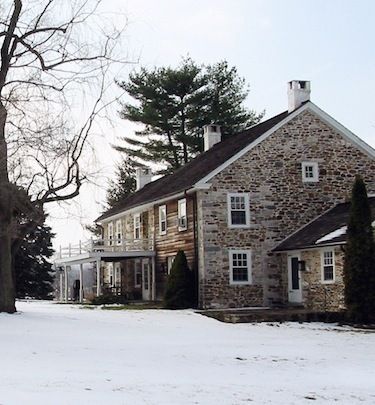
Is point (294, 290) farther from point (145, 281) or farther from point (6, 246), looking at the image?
point (6, 246)

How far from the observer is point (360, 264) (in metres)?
22.0

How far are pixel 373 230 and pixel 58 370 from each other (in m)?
13.7

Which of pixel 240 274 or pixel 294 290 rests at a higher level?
pixel 240 274

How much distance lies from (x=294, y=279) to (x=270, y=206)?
3.12 metres

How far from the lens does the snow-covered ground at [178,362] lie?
10008mm

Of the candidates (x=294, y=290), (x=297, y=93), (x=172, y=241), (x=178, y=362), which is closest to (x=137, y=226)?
(x=172, y=241)

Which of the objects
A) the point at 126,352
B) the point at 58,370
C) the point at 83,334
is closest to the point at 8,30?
the point at 83,334

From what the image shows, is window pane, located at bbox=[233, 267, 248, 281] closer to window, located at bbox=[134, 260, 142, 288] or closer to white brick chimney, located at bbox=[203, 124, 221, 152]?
window, located at bbox=[134, 260, 142, 288]

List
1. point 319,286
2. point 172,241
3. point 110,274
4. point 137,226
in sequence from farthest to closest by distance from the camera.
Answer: point 110,274 → point 137,226 → point 172,241 → point 319,286

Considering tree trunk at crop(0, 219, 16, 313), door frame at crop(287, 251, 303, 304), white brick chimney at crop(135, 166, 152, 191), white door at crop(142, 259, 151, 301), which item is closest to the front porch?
white door at crop(142, 259, 151, 301)

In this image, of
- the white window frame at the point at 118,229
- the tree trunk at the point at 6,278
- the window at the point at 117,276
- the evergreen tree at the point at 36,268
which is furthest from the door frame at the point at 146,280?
the evergreen tree at the point at 36,268

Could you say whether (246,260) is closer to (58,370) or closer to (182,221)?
(182,221)

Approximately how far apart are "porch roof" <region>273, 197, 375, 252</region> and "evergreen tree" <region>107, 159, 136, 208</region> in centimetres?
2647

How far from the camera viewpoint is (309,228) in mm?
27844
